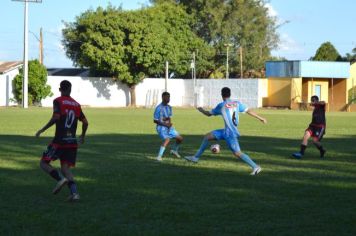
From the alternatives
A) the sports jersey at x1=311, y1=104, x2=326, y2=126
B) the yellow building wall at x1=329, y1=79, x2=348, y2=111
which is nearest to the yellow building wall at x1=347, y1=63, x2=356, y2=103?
the yellow building wall at x1=329, y1=79, x2=348, y2=111

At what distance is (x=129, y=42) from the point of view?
70.5m

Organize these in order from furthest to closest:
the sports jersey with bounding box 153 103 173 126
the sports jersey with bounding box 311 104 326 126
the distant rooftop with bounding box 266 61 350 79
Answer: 1. the distant rooftop with bounding box 266 61 350 79
2. the sports jersey with bounding box 311 104 326 126
3. the sports jersey with bounding box 153 103 173 126

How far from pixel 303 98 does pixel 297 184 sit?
59.9m

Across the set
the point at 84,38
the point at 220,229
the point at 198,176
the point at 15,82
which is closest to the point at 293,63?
the point at 84,38

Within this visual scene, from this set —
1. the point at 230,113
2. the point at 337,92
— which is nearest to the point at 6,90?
the point at 337,92

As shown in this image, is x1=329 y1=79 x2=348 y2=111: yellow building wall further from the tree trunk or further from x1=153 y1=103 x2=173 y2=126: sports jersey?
x1=153 y1=103 x2=173 y2=126: sports jersey

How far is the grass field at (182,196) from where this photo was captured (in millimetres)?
8383

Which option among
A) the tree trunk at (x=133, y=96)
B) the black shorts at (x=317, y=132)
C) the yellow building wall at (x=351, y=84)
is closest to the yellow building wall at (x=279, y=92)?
the yellow building wall at (x=351, y=84)

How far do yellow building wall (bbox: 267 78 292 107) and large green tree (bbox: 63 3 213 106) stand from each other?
33.4 ft

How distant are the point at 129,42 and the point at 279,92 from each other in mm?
15335

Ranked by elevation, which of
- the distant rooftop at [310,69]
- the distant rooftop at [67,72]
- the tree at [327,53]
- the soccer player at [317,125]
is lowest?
the soccer player at [317,125]

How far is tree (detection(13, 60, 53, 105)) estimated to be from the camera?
214 feet

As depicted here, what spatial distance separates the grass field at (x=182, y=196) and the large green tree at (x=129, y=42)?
5084 centimetres

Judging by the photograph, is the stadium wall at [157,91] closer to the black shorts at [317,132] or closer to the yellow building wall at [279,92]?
the yellow building wall at [279,92]
